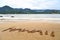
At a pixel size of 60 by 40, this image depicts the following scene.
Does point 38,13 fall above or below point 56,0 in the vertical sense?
below

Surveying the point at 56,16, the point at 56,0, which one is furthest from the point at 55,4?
the point at 56,16

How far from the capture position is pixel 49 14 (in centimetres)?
340

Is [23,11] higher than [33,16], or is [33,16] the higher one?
[23,11]

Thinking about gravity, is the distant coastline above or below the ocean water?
above

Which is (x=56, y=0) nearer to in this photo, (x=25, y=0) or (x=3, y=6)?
(x=25, y=0)

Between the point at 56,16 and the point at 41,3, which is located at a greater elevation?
the point at 41,3

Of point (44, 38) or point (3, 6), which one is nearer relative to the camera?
point (44, 38)

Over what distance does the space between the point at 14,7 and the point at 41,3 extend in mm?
730

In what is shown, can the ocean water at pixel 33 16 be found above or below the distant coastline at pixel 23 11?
below

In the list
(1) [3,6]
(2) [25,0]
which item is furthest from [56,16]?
(1) [3,6]

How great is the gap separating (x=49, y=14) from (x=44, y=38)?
177 cm

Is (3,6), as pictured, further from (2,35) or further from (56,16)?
(2,35)

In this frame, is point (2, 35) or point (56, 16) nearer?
point (2, 35)

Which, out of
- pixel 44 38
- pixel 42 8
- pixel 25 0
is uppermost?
pixel 25 0
